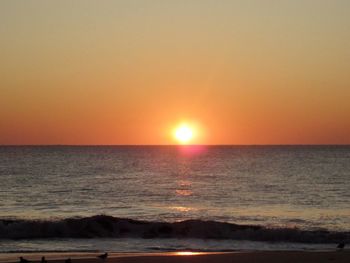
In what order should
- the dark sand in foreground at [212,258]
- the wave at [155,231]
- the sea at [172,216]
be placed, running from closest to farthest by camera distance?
the dark sand in foreground at [212,258], the sea at [172,216], the wave at [155,231]

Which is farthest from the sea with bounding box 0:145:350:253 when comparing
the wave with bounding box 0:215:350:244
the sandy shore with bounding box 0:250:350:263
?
the sandy shore with bounding box 0:250:350:263

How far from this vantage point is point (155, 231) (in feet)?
94.2

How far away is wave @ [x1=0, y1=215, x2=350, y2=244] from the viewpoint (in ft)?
90.0

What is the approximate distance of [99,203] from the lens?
43.9m

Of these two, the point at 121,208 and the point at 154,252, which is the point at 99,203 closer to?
the point at 121,208

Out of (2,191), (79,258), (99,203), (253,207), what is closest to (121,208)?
(99,203)

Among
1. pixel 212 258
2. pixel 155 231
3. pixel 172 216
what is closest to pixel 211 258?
pixel 212 258

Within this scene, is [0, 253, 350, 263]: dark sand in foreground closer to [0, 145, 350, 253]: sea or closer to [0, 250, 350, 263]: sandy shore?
[0, 250, 350, 263]: sandy shore

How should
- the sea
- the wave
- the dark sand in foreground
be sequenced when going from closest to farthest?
the dark sand in foreground, the sea, the wave

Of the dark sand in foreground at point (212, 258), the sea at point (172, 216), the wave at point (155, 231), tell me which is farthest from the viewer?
the wave at point (155, 231)

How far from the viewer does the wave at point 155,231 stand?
27438 mm

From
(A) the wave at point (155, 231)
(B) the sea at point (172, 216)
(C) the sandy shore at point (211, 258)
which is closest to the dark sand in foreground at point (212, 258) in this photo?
(C) the sandy shore at point (211, 258)

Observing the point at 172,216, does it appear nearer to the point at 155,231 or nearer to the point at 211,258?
the point at 155,231

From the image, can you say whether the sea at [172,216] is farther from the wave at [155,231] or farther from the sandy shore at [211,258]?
the sandy shore at [211,258]
